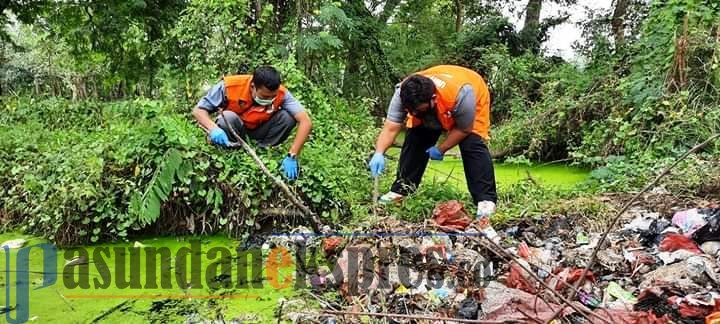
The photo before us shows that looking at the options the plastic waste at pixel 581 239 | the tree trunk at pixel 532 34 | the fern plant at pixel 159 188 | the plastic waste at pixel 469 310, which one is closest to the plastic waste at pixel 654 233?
the plastic waste at pixel 581 239

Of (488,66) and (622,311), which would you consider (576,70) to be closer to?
(488,66)

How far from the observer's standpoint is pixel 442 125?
2988mm

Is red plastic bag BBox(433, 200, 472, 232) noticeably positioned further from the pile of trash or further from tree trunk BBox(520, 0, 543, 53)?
tree trunk BBox(520, 0, 543, 53)

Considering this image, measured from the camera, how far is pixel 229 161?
3.07m

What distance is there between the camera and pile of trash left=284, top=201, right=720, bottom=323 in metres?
1.81

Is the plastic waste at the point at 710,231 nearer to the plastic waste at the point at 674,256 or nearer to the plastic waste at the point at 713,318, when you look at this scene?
the plastic waste at the point at 674,256

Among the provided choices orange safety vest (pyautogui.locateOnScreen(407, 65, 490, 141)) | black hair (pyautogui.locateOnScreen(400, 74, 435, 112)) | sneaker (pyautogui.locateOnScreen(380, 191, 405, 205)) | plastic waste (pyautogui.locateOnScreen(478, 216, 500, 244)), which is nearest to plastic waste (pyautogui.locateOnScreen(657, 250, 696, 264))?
plastic waste (pyautogui.locateOnScreen(478, 216, 500, 244))

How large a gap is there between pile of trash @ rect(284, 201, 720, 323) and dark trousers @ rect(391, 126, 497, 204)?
29 cm

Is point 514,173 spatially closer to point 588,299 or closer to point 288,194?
point 288,194

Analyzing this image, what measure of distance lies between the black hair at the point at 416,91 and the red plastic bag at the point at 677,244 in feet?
3.96

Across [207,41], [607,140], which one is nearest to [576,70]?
[607,140]

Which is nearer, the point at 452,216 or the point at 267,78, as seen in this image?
the point at 452,216

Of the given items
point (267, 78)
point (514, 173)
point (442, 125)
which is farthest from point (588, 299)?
point (514, 173)

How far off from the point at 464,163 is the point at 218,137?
1398 mm
